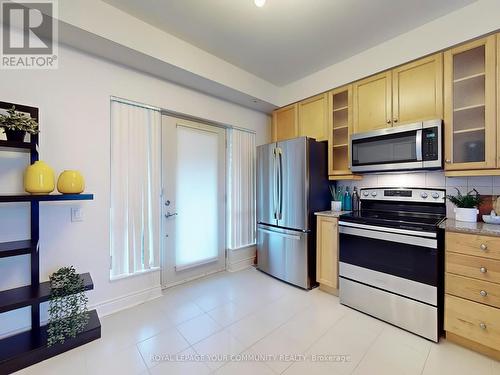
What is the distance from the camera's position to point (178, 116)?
284 centimetres

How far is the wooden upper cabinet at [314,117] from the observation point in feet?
9.85

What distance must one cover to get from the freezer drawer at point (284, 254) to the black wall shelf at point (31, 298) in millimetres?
2001

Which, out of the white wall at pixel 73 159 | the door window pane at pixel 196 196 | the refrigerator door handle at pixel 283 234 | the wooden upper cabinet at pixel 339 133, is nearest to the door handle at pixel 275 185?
the refrigerator door handle at pixel 283 234

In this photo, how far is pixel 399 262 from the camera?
200cm

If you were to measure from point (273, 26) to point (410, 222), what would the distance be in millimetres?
2243

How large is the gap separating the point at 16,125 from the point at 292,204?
261 cm

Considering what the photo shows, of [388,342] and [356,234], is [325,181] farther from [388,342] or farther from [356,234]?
[388,342]

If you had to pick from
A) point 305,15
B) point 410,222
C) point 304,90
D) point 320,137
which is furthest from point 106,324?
point 304,90

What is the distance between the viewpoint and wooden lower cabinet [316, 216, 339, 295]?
2.53 m

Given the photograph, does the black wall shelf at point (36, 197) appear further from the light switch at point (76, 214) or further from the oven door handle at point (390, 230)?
the oven door handle at point (390, 230)

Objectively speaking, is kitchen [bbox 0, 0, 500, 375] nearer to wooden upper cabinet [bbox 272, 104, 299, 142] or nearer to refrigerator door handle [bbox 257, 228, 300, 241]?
refrigerator door handle [bbox 257, 228, 300, 241]

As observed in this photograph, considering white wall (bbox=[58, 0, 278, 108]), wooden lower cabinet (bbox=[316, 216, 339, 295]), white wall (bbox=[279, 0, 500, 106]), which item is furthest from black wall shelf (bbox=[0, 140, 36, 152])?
white wall (bbox=[279, 0, 500, 106])

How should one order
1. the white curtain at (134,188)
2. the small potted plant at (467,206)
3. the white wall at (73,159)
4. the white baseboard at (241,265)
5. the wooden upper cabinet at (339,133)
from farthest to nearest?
1. the white baseboard at (241,265)
2. the wooden upper cabinet at (339,133)
3. the white curtain at (134,188)
4. the small potted plant at (467,206)
5. the white wall at (73,159)

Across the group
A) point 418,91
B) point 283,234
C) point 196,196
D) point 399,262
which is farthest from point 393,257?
point 196,196
